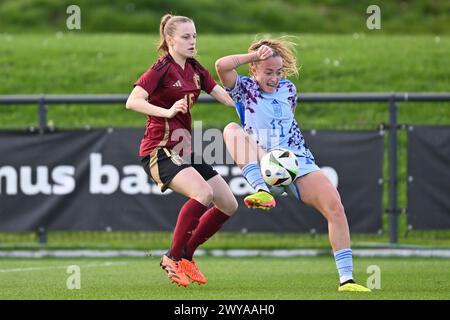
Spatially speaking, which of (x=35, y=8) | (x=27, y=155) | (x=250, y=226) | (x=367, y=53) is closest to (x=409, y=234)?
(x=250, y=226)

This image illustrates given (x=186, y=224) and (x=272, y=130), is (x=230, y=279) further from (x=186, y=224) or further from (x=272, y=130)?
(x=272, y=130)

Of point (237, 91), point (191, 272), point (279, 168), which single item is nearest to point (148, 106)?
point (237, 91)

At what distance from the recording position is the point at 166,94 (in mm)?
8945

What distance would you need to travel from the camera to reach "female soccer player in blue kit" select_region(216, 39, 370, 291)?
8406mm

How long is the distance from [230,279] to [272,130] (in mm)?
1800

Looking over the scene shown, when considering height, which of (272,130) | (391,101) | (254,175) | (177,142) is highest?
(391,101)

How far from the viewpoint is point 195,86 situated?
9094 mm

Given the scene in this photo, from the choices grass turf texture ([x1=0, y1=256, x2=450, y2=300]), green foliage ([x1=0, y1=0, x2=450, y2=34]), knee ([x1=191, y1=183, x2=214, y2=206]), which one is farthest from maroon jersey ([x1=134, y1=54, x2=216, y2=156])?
green foliage ([x1=0, y1=0, x2=450, y2=34])

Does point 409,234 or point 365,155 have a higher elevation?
point 365,155

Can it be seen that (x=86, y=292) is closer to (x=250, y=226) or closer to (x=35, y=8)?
(x=250, y=226)

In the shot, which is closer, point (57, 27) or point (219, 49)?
point (219, 49)

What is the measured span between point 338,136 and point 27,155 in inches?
147

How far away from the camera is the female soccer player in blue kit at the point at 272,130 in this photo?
841 centimetres

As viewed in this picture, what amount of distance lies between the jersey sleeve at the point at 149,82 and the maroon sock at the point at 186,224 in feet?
3.12
